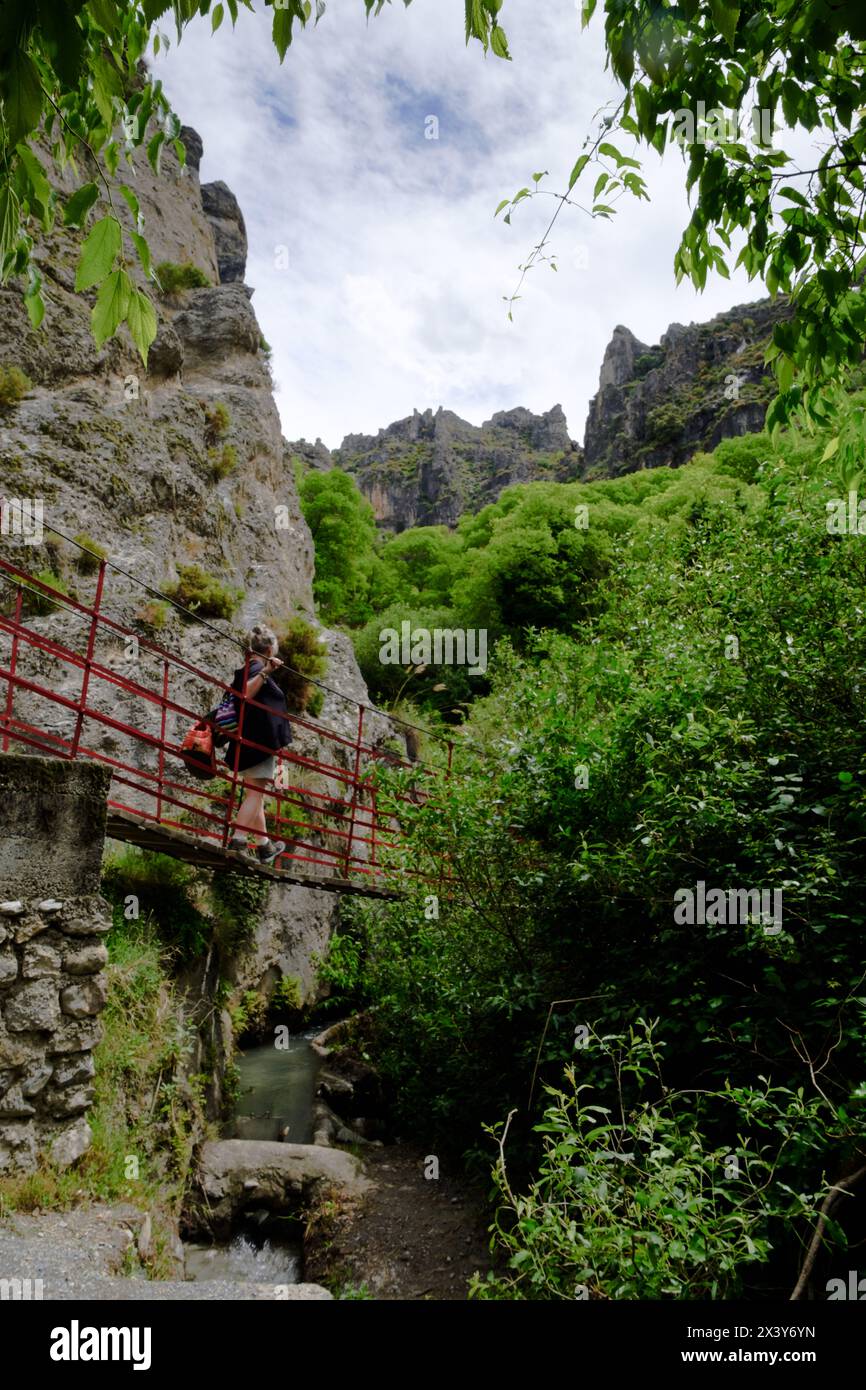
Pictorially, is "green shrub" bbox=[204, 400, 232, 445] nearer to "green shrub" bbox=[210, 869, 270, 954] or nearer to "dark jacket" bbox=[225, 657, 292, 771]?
"dark jacket" bbox=[225, 657, 292, 771]

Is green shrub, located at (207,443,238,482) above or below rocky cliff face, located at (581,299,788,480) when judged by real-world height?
below

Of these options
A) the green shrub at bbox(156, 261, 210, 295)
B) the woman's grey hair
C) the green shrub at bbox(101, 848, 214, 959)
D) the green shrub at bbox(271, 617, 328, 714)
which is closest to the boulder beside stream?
the green shrub at bbox(101, 848, 214, 959)

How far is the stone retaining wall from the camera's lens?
14.9 ft

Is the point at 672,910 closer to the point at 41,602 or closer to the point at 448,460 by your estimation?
the point at 41,602

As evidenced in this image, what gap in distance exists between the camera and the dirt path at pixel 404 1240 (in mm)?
5504

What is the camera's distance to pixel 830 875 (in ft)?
13.2

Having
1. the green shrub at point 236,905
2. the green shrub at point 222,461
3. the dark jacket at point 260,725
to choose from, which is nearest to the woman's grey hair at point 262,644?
the dark jacket at point 260,725

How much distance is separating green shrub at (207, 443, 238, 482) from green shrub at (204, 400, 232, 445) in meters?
0.20

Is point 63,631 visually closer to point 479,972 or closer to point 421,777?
point 421,777

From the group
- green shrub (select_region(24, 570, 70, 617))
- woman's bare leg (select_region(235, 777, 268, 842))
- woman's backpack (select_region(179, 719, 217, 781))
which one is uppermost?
green shrub (select_region(24, 570, 70, 617))

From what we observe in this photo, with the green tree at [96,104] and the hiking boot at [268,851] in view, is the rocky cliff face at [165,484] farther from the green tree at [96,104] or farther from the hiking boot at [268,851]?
the green tree at [96,104]

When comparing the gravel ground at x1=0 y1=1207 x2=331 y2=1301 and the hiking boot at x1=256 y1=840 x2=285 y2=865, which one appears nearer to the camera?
the gravel ground at x1=0 y1=1207 x2=331 y2=1301

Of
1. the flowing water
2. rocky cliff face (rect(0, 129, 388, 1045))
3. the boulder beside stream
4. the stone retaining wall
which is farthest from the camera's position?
rocky cliff face (rect(0, 129, 388, 1045))

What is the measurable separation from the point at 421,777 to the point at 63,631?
14.3 ft
